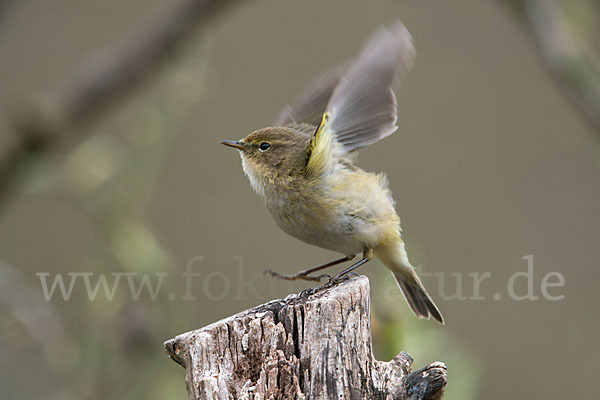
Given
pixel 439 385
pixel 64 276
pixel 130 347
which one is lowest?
pixel 439 385

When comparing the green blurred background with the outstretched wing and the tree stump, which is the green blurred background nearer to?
the outstretched wing

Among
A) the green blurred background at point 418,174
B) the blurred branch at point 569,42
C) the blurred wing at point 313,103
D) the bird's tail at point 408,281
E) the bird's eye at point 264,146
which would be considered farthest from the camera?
the green blurred background at point 418,174

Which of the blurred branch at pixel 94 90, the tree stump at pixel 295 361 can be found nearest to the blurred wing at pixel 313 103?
the blurred branch at pixel 94 90

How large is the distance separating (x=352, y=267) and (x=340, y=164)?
1.78 feet

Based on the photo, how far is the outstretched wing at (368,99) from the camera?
11.8 ft

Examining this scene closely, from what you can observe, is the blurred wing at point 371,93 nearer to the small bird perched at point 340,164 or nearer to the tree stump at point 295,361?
the small bird perched at point 340,164

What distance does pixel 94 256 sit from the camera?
434 centimetres

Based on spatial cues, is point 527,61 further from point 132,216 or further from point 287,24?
point 132,216

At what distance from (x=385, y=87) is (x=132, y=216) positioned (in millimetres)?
1634

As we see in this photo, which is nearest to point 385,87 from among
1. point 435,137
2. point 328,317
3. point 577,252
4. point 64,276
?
point 328,317

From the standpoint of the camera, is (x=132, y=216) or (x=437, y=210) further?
(x=437, y=210)

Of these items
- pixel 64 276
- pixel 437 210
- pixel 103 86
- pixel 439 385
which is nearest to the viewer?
pixel 439 385

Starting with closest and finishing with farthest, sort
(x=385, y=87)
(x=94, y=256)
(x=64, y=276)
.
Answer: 1. (x=385, y=87)
2. (x=94, y=256)
3. (x=64, y=276)

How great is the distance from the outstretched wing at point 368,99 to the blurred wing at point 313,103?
499mm
